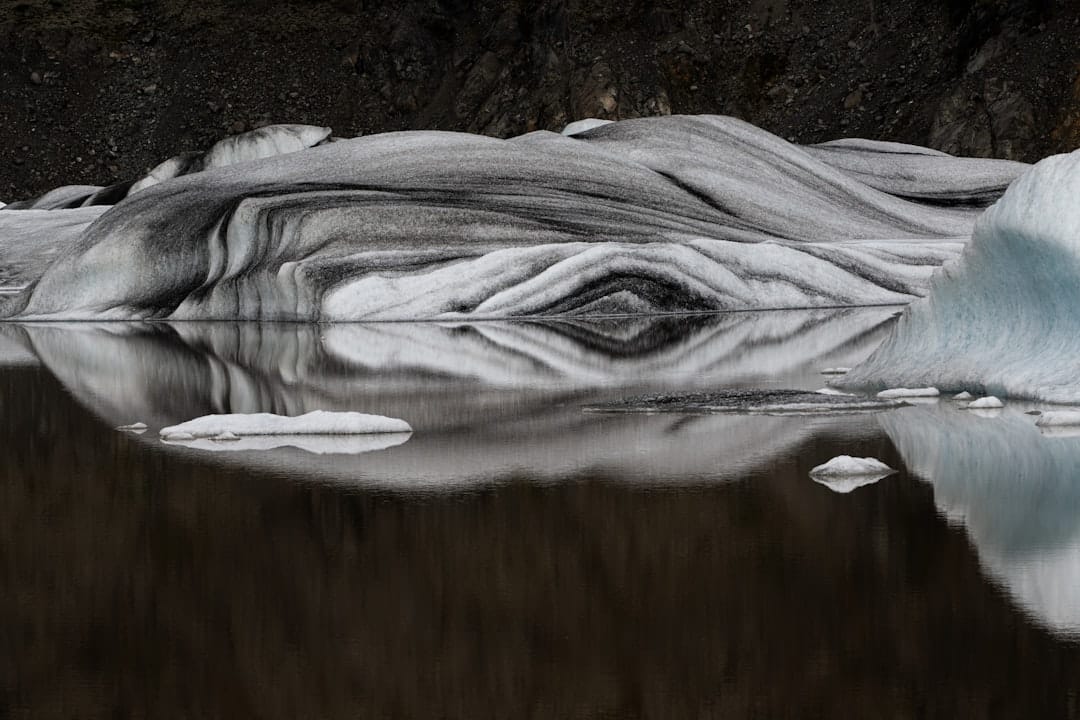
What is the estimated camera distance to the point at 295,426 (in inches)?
167

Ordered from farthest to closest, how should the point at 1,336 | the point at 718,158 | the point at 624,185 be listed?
the point at 718,158
the point at 624,185
the point at 1,336

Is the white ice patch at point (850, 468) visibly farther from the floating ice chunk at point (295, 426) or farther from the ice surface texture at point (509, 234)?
the ice surface texture at point (509, 234)

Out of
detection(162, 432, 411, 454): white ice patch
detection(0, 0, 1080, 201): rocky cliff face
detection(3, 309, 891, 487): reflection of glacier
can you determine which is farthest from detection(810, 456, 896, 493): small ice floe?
detection(0, 0, 1080, 201): rocky cliff face

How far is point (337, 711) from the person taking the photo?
1761 millimetres

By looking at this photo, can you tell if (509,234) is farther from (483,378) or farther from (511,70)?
(511,70)

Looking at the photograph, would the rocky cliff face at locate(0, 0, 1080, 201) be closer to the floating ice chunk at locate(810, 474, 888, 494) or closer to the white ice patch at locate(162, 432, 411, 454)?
the white ice patch at locate(162, 432, 411, 454)

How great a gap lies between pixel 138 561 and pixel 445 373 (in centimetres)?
368

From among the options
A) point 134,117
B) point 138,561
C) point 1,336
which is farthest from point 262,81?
point 138,561

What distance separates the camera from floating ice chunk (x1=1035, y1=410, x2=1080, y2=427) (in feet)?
13.9

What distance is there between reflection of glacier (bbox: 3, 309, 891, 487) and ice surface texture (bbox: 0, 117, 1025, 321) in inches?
32.0

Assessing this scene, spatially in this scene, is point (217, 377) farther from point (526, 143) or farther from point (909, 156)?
point (909, 156)

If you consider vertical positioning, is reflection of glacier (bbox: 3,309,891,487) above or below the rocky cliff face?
below

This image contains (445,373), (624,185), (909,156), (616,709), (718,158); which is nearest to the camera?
(616,709)

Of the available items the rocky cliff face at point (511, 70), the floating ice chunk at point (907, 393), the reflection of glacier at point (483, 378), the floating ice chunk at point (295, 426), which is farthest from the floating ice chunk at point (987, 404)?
the rocky cliff face at point (511, 70)
